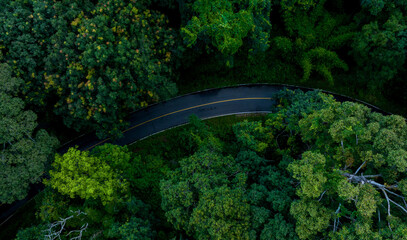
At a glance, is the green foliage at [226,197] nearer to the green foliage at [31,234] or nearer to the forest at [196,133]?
the forest at [196,133]

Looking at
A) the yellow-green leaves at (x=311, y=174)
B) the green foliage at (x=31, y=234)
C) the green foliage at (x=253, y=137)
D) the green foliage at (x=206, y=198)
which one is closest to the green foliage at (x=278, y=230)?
the green foliage at (x=206, y=198)

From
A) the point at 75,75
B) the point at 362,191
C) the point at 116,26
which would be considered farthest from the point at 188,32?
the point at 362,191

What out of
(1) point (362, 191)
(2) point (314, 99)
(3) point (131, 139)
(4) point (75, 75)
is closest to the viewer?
(1) point (362, 191)

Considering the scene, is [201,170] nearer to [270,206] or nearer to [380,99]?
[270,206]

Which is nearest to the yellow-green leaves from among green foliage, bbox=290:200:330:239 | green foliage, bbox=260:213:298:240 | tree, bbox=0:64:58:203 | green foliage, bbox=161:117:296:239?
green foliage, bbox=290:200:330:239

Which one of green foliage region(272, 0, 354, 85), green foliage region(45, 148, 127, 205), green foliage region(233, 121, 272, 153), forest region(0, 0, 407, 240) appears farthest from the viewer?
green foliage region(272, 0, 354, 85)

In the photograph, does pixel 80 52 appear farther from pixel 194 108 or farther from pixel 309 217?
pixel 309 217

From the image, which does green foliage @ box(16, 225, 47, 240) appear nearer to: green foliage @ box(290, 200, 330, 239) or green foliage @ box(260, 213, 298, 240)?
green foliage @ box(260, 213, 298, 240)
